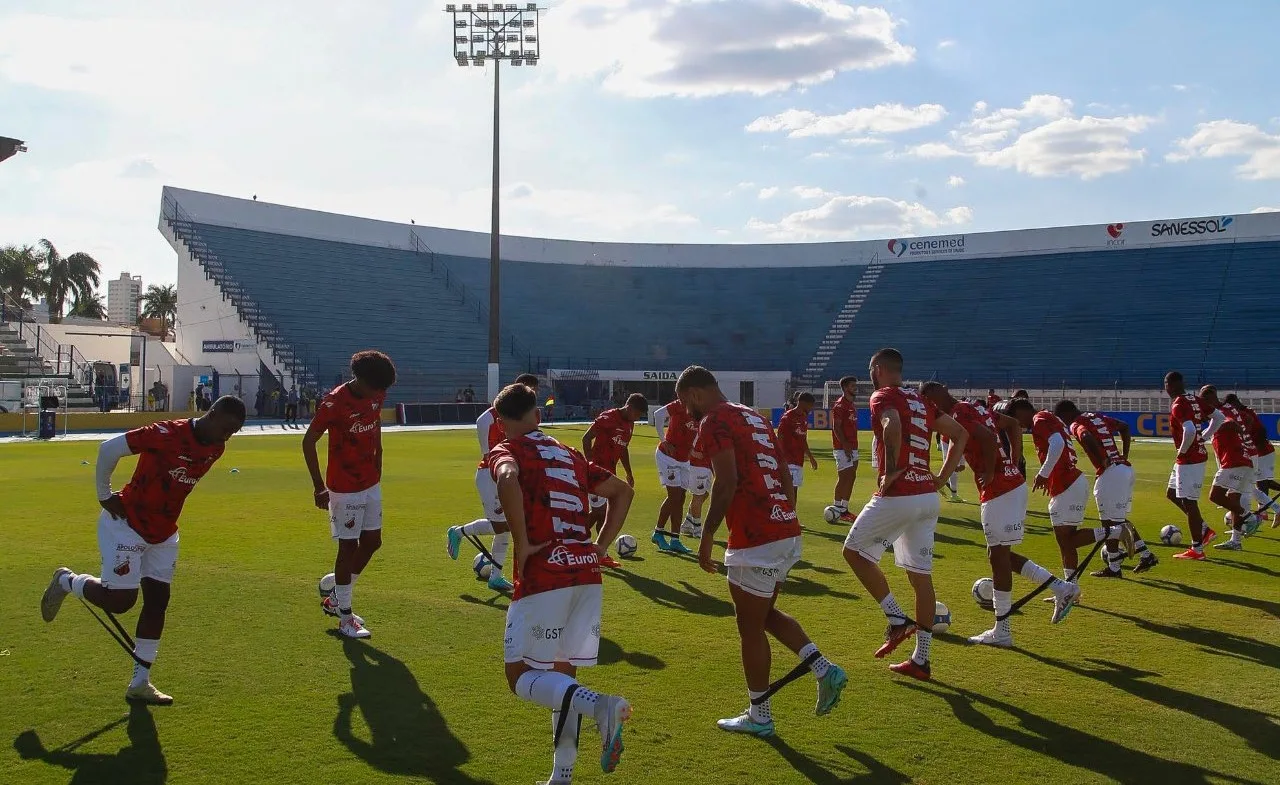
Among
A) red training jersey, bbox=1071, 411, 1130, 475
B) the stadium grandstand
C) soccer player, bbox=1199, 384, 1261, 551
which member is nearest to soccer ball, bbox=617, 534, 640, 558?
red training jersey, bbox=1071, 411, 1130, 475

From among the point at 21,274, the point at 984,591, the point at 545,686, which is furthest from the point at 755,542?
the point at 21,274

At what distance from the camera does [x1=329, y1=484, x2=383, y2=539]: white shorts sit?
8.34m

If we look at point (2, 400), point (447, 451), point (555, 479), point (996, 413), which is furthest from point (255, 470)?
point (2, 400)

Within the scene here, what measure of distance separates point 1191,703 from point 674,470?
7331mm

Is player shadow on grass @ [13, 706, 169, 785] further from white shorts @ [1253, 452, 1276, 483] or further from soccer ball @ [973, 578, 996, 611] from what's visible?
white shorts @ [1253, 452, 1276, 483]

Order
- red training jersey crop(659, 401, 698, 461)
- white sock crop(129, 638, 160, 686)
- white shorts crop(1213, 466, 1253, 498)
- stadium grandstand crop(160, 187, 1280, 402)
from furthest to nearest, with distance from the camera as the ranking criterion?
1. stadium grandstand crop(160, 187, 1280, 402)
2. red training jersey crop(659, 401, 698, 461)
3. white shorts crop(1213, 466, 1253, 498)
4. white sock crop(129, 638, 160, 686)

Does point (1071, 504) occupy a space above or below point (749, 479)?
below

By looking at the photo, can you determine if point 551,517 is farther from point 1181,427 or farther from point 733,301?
point 733,301

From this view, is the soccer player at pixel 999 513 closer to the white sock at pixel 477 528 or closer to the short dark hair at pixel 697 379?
the short dark hair at pixel 697 379

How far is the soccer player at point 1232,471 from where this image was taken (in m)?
13.3

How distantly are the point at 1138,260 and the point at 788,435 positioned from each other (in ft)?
165

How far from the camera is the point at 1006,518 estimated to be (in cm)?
852

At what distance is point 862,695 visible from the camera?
6.87 metres

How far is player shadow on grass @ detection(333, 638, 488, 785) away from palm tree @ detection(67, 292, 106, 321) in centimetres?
8006
